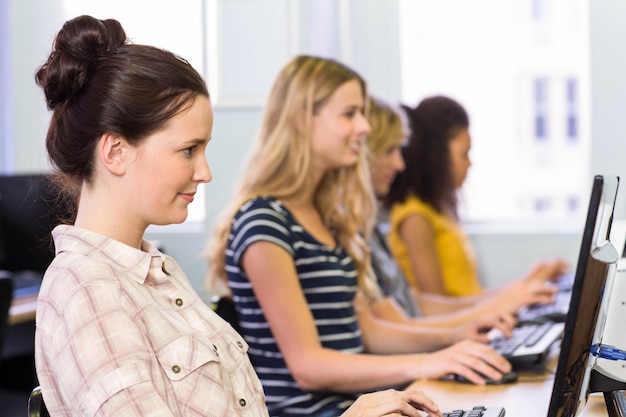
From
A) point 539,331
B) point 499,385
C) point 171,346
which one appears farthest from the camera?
point 539,331

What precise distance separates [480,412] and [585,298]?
368mm

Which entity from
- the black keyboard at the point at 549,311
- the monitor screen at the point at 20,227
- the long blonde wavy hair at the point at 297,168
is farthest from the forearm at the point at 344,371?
the monitor screen at the point at 20,227

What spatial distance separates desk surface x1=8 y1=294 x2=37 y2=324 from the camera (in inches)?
113

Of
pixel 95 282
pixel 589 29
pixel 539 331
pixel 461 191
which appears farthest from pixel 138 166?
pixel 589 29

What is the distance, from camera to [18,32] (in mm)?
4316

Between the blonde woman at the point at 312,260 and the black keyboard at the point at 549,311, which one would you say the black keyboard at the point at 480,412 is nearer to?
the blonde woman at the point at 312,260

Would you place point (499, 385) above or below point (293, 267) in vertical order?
below

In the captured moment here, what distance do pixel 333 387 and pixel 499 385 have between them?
0.34m

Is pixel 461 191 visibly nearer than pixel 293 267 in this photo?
No

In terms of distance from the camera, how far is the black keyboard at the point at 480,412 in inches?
51.5

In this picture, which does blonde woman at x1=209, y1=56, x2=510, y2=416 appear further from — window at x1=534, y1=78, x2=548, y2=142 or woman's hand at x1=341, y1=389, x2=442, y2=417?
window at x1=534, y1=78, x2=548, y2=142

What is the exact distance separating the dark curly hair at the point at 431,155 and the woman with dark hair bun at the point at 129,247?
185 centimetres

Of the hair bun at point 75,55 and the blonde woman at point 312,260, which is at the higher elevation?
the hair bun at point 75,55

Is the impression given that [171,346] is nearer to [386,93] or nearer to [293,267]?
[293,267]
